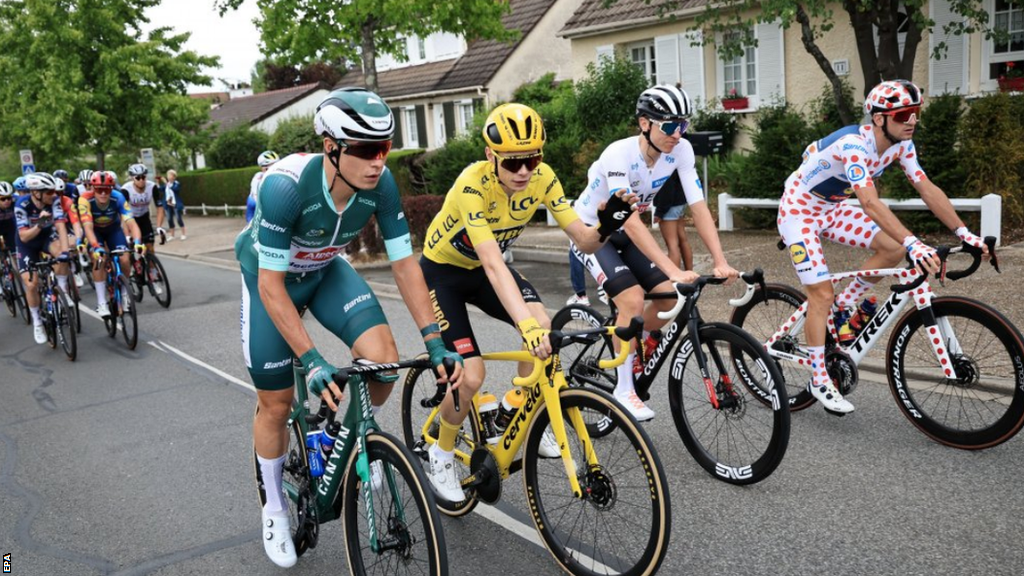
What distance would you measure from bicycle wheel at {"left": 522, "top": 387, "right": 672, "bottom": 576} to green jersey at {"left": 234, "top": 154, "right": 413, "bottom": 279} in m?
1.17

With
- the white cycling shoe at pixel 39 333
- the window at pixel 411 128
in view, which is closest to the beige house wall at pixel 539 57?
the window at pixel 411 128

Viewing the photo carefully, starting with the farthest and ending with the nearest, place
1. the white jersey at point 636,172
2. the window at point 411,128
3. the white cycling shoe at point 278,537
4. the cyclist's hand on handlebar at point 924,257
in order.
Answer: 1. the window at point 411,128
2. the white jersey at point 636,172
3. the cyclist's hand on handlebar at point 924,257
4. the white cycling shoe at point 278,537

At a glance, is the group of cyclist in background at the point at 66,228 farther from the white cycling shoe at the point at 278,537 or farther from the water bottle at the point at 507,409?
the water bottle at the point at 507,409

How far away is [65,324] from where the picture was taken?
10.1m

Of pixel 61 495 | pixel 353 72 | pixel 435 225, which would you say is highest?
pixel 353 72

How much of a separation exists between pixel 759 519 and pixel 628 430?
4.36 feet

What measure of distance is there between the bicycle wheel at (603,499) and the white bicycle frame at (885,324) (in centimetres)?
184

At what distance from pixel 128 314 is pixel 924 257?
28.8 feet

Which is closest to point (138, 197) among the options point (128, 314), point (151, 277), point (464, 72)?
point (151, 277)

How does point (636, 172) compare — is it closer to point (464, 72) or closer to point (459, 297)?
point (459, 297)

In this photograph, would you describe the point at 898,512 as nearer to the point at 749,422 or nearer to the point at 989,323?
the point at 749,422

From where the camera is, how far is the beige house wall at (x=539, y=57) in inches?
1178

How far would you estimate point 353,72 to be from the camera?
3941 cm

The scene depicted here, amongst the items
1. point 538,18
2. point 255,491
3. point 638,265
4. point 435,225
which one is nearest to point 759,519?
point 638,265
